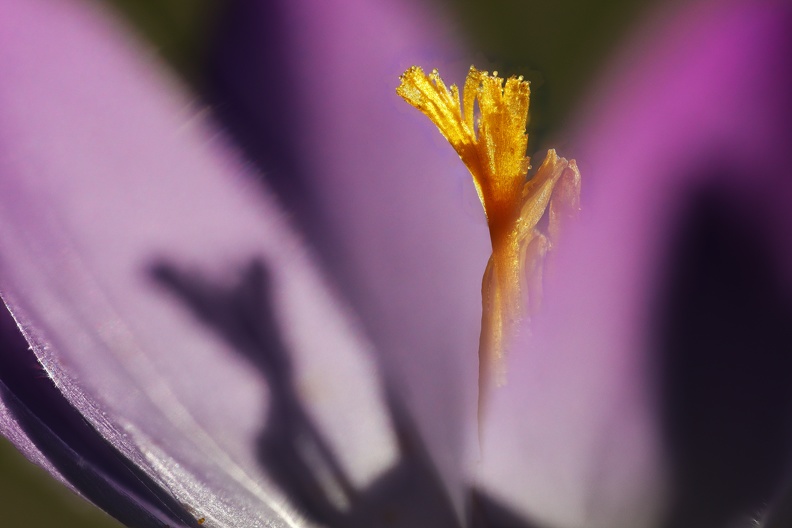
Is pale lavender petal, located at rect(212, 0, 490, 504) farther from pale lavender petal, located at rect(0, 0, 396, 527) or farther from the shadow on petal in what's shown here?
the shadow on petal

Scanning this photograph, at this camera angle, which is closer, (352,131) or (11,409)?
(11,409)

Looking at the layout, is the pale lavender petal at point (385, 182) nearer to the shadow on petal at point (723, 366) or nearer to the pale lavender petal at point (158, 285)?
the pale lavender petal at point (158, 285)

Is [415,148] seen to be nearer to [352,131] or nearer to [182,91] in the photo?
[352,131]

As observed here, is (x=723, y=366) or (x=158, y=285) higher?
(x=723, y=366)

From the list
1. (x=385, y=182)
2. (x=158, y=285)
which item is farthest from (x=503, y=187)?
(x=158, y=285)

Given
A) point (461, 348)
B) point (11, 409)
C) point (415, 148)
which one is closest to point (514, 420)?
point (461, 348)

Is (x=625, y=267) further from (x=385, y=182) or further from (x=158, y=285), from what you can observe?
(x=158, y=285)

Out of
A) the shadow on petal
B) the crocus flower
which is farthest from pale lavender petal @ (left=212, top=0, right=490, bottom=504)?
the shadow on petal
